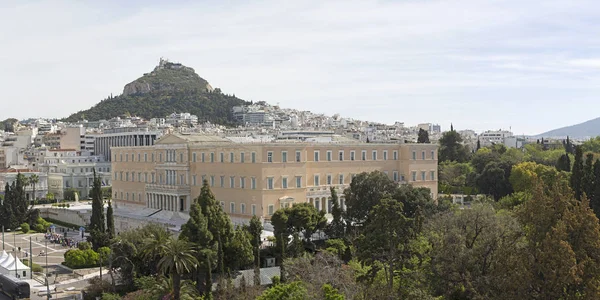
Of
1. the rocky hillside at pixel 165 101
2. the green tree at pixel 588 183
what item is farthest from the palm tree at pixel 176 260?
Result: the rocky hillside at pixel 165 101

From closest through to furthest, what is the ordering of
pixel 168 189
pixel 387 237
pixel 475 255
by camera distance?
pixel 475 255 < pixel 387 237 < pixel 168 189

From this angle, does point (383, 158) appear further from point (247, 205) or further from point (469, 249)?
point (469, 249)

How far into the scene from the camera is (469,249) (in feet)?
83.7

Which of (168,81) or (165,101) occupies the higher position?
(168,81)

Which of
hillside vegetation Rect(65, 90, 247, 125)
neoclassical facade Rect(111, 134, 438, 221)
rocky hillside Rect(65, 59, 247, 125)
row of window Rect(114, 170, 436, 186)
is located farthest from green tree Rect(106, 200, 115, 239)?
rocky hillside Rect(65, 59, 247, 125)

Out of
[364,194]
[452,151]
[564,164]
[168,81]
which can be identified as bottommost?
[364,194]

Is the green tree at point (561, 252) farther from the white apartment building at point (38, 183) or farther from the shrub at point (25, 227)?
the white apartment building at point (38, 183)

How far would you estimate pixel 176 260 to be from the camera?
26016 millimetres

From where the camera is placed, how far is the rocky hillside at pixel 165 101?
160250mm

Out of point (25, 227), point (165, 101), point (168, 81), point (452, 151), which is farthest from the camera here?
point (168, 81)

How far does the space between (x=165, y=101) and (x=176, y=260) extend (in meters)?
143

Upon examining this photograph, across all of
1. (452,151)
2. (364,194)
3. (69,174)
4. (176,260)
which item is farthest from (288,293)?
(69,174)

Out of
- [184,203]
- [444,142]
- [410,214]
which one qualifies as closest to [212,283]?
[410,214]

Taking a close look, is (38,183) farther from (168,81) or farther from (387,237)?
(168,81)
